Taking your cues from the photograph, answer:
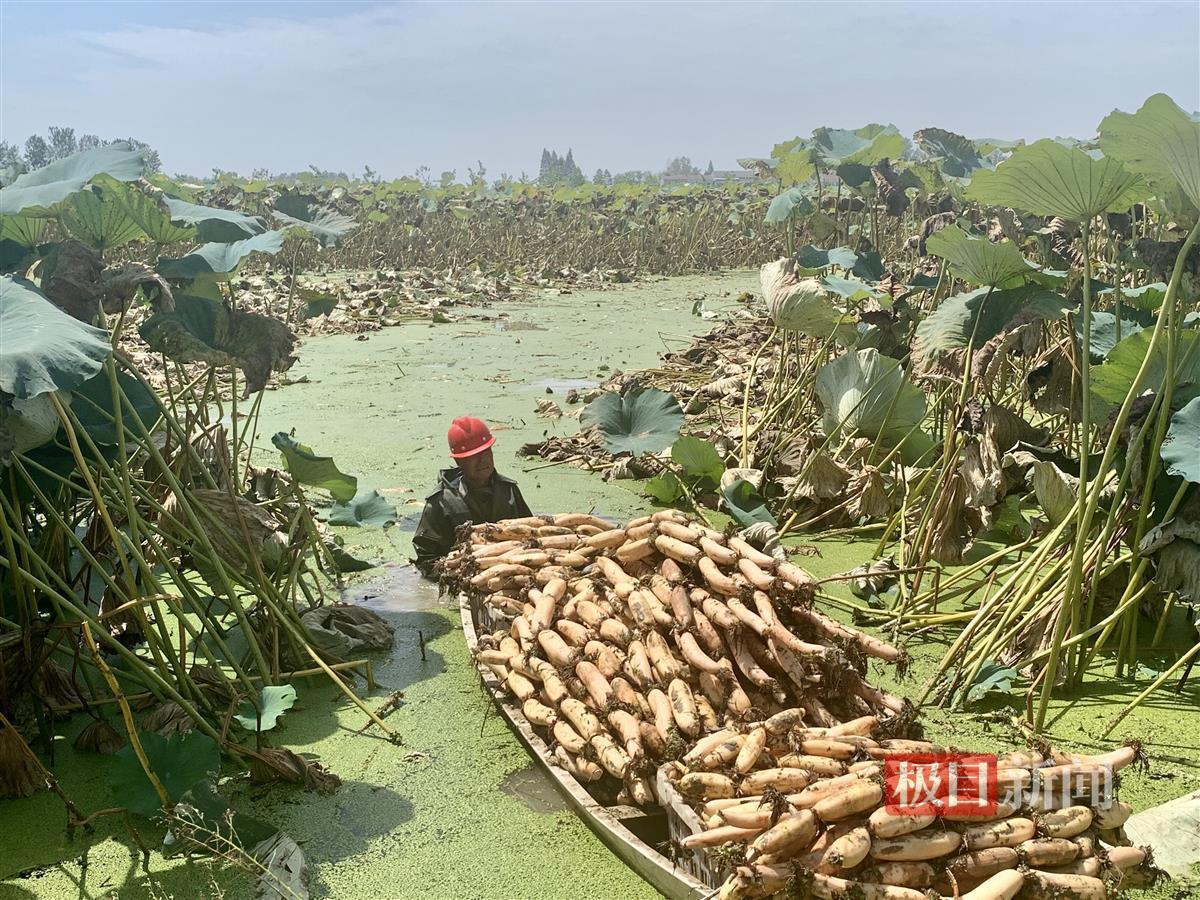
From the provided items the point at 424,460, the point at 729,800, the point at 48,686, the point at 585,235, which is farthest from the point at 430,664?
the point at 585,235

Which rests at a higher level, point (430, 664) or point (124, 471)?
point (124, 471)

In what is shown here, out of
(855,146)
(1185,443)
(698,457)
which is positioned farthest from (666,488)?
(855,146)

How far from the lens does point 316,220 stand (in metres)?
5.04

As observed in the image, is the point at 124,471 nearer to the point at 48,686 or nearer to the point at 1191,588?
the point at 48,686

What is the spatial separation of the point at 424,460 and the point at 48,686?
3364mm

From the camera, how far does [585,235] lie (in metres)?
19.0

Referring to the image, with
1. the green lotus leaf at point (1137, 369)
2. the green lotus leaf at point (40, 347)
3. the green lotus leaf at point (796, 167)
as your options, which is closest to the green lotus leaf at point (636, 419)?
the green lotus leaf at point (1137, 369)

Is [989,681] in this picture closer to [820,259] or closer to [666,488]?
[666,488]

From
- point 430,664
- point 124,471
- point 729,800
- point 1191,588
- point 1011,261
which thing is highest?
point 1011,261

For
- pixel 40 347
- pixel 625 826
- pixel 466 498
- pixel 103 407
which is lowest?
pixel 625 826

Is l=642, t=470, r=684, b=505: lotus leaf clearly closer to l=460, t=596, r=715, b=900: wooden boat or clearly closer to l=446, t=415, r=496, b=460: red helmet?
l=446, t=415, r=496, b=460: red helmet

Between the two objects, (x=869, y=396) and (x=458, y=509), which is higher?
(x=869, y=396)

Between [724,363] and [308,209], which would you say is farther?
[724,363]

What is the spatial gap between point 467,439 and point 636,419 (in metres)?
0.92
